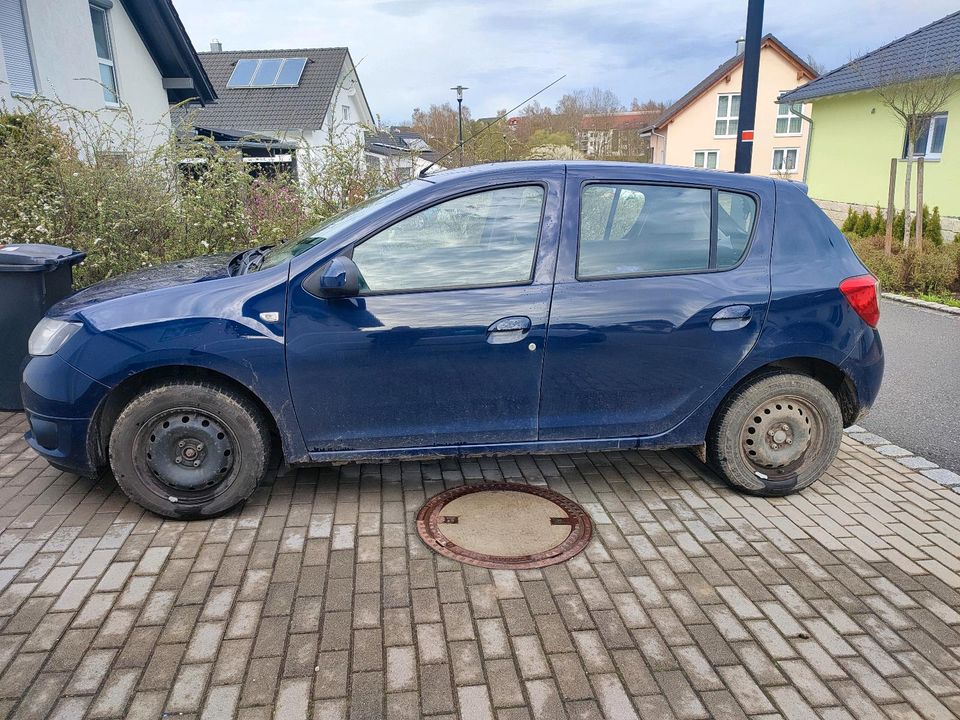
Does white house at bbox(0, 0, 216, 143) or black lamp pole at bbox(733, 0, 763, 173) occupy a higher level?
white house at bbox(0, 0, 216, 143)

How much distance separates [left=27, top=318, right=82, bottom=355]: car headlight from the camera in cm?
355

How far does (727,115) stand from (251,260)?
40.6 meters

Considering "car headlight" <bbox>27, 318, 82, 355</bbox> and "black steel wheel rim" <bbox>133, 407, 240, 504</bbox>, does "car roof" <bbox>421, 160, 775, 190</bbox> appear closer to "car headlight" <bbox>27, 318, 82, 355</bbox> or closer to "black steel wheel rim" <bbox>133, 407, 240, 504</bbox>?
"black steel wheel rim" <bbox>133, 407, 240, 504</bbox>

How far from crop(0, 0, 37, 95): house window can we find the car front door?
46.1 feet

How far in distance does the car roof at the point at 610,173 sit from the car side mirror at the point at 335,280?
0.72 meters

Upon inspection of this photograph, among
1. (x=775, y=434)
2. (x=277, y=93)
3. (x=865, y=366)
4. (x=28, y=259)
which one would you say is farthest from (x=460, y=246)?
(x=277, y=93)

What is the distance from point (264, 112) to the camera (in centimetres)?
3009

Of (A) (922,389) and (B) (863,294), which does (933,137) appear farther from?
(B) (863,294)

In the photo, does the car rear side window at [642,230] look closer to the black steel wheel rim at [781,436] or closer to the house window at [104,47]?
the black steel wheel rim at [781,436]

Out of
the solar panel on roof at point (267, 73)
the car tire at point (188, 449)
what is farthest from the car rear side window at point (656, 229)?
the solar panel on roof at point (267, 73)

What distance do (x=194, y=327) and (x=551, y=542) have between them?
6.83 feet

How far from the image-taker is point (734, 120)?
129 feet

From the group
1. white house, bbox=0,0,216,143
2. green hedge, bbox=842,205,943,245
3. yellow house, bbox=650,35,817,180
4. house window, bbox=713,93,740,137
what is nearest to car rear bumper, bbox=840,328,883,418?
green hedge, bbox=842,205,943,245

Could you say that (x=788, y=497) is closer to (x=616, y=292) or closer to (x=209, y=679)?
(x=616, y=292)
